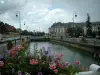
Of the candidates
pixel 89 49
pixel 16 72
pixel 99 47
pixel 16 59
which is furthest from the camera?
pixel 89 49

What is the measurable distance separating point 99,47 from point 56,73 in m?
29.1

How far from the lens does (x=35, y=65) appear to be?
2746mm

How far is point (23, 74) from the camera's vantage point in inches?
102

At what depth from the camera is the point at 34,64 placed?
272 centimetres

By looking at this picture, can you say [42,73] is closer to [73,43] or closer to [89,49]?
[89,49]

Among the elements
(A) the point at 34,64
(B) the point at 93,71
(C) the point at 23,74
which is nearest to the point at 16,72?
(C) the point at 23,74

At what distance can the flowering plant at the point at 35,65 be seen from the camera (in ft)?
8.74

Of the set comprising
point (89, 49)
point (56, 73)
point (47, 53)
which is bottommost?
point (89, 49)

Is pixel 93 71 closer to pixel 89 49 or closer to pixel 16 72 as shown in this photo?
pixel 16 72

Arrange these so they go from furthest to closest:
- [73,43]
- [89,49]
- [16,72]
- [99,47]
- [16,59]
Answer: [73,43]
[89,49]
[99,47]
[16,59]
[16,72]

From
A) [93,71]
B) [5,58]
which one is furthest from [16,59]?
[93,71]

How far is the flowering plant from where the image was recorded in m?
2.66

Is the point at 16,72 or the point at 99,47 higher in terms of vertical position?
the point at 16,72

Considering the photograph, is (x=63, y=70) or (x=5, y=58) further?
(x=5, y=58)
